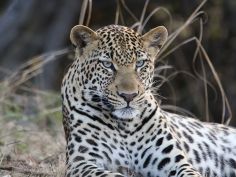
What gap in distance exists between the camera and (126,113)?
27.9 ft

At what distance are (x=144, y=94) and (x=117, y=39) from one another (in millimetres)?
522

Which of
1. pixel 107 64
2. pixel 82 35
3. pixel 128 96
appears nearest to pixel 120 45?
pixel 107 64

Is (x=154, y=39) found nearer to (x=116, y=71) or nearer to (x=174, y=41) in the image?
(x=116, y=71)

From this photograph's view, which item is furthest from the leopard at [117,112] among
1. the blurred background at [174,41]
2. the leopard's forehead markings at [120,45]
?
the blurred background at [174,41]

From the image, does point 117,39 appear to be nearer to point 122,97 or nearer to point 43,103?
point 122,97

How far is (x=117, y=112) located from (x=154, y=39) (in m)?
0.90

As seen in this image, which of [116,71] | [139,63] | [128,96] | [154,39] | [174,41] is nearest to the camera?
[128,96]

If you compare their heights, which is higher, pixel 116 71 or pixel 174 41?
pixel 174 41

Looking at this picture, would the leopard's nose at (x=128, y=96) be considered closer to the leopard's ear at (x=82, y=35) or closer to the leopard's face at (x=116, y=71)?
the leopard's face at (x=116, y=71)

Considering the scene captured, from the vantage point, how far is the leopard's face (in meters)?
8.48

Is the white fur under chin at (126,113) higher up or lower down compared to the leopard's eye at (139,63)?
lower down

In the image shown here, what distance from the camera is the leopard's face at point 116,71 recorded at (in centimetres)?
848

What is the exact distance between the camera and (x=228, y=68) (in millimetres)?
22266

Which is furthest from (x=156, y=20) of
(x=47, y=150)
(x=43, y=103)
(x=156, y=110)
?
(x=156, y=110)
